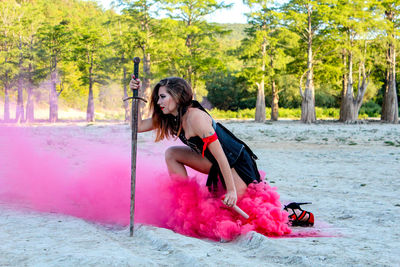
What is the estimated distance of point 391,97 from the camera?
27875mm

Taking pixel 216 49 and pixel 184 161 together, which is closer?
pixel 184 161

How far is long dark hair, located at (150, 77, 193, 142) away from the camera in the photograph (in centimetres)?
330

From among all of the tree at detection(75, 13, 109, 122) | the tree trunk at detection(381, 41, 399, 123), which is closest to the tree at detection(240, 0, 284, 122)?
the tree trunk at detection(381, 41, 399, 123)

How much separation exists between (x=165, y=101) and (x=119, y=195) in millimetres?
1117

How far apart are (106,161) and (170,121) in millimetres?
1395

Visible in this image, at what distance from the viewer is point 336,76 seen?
2980 centimetres

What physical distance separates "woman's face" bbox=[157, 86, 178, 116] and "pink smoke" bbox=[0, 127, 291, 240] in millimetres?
652

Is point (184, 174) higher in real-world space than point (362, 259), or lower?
higher

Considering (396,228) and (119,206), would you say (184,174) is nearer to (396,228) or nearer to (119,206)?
(119,206)

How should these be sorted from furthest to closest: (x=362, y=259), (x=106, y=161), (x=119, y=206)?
(x=106, y=161) → (x=119, y=206) → (x=362, y=259)

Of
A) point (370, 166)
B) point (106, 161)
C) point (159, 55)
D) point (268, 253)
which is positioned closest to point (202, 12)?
point (159, 55)

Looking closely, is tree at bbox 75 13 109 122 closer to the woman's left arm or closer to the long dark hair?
the long dark hair

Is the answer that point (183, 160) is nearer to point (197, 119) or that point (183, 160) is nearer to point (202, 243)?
point (197, 119)

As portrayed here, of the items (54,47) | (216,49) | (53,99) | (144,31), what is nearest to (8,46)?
(54,47)
